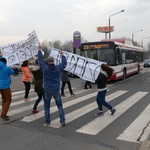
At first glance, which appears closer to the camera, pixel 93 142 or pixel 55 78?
pixel 93 142

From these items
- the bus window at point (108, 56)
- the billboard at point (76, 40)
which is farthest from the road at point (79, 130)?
the billboard at point (76, 40)

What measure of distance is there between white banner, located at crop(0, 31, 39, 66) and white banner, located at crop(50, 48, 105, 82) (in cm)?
69

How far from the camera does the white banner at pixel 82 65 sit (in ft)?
25.3

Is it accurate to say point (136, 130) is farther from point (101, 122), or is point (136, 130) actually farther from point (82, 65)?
point (82, 65)

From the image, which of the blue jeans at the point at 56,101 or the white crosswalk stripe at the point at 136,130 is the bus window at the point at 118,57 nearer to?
the white crosswalk stripe at the point at 136,130

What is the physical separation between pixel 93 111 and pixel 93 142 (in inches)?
117

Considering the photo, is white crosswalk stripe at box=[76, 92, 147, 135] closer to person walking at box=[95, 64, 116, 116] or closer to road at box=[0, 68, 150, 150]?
road at box=[0, 68, 150, 150]

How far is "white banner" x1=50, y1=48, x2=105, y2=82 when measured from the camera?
303 inches

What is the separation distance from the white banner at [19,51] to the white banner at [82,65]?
0.69m

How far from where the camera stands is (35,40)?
794 centimetres

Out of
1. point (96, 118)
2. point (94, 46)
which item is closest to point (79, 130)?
point (96, 118)

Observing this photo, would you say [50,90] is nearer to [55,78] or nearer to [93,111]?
[55,78]

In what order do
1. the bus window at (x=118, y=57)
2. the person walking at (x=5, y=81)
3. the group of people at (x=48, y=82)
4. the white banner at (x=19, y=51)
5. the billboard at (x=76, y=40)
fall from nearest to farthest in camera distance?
1. the group of people at (x=48, y=82)
2. the person walking at (x=5, y=81)
3. the white banner at (x=19, y=51)
4. the bus window at (x=118, y=57)
5. the billboard at (x=76, y=40)

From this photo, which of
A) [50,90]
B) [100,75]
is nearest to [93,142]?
[50,90]
